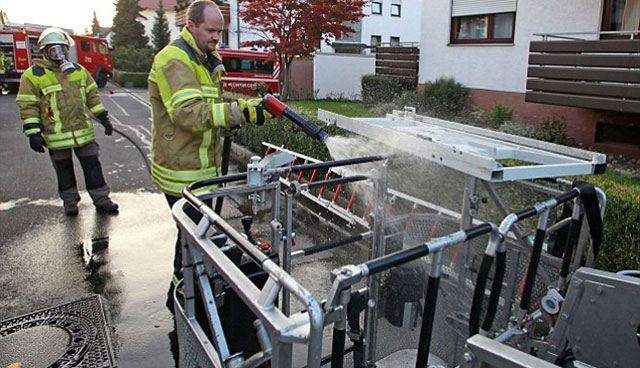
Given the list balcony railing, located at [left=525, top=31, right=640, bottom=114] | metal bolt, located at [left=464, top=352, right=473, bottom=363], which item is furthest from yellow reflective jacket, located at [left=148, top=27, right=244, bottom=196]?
balcony railing, located at [left=525, top=31, right=640, bottom=114]

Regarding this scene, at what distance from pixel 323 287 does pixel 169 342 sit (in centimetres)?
138

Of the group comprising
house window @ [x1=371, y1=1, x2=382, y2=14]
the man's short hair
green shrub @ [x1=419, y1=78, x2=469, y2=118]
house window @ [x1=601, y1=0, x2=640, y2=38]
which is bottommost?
green shrub @ [x1=419, y1=78, x2=469, y2=118]

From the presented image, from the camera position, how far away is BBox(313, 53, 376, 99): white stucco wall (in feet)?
68.0

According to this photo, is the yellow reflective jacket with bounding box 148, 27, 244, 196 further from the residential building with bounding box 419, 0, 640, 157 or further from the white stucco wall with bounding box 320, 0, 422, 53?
the white stucco wall with bounding box 320, 0, 422, 53

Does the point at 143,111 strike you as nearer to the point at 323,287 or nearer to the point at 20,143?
the point at 20,143

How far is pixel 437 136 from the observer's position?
106 inches

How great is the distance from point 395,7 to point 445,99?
21.9m

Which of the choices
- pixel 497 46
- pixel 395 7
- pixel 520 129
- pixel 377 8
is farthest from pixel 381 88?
pixel 395 7

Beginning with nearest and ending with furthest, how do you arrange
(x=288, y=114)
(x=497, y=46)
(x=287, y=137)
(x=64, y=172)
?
1. (x=288, y=114)
2. (x=64, y=172)
3. (x=287, y=137)
4. (x=497, y=46)

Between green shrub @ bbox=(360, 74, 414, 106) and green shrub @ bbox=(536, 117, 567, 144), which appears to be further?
green shrub @ bbox=(360, 74, 414, 106)

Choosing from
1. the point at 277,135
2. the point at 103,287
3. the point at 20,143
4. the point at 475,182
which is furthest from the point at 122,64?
the point at 475,182

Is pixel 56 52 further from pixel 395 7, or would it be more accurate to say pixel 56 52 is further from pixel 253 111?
pixel 395 7

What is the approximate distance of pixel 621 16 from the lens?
809 cm

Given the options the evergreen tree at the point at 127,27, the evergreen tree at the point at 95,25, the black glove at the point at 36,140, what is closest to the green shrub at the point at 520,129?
the black glove at the point at 36,140
